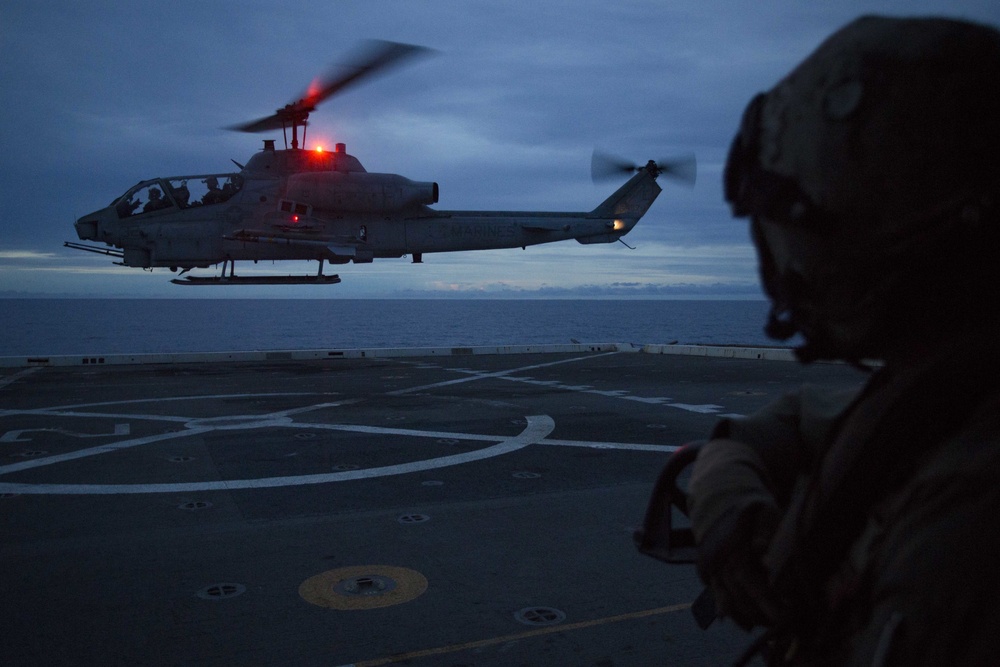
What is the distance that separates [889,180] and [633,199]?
25024mm

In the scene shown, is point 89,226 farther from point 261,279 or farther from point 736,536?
point 736,536

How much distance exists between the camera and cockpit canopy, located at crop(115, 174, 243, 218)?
19453mm

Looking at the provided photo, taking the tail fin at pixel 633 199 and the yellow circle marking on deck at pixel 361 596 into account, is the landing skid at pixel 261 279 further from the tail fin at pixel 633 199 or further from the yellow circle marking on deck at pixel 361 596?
the yellow circle marking on deck at pixel 361 596

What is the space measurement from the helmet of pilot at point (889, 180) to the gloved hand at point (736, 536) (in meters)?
0.32

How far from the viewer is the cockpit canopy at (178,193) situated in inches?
766

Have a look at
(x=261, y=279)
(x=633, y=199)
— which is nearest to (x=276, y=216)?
(x=261, y=279)

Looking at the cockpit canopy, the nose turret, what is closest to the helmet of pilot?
the cockpit canopy

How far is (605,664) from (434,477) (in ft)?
13.3

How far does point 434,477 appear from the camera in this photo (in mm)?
7641

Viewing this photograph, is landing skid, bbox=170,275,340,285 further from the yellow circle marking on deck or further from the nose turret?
the yellow circle marking on deck

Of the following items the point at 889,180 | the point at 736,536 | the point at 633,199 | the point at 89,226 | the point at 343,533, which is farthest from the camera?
the point at 633,199

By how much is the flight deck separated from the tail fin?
12.7 m

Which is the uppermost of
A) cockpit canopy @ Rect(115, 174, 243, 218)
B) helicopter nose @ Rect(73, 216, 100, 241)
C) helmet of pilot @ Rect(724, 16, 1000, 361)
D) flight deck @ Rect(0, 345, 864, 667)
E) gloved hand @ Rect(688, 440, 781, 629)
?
cockpit canopy @ Rect(115, 174, 243, 218)

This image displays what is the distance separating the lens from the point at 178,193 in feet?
64.2
